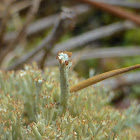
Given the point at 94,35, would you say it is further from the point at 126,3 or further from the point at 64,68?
the point at 64,68

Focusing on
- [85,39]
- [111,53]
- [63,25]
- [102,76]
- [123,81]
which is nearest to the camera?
[102,76]

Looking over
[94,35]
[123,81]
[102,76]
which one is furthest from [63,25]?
[94,35]

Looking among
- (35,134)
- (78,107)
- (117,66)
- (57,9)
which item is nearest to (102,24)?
(57,9)

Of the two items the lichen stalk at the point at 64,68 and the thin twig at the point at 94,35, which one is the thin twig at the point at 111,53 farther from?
the lichen stalk at the point at 64,68

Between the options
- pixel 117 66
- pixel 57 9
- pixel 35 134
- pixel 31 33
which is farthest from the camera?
pixel 57 9

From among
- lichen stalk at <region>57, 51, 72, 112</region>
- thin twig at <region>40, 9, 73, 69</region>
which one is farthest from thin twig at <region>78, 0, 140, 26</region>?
lichen stalk at <region>57, 51, 72, 112</region>

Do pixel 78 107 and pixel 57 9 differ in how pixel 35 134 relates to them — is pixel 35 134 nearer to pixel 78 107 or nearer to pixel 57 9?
pixel 78 107
